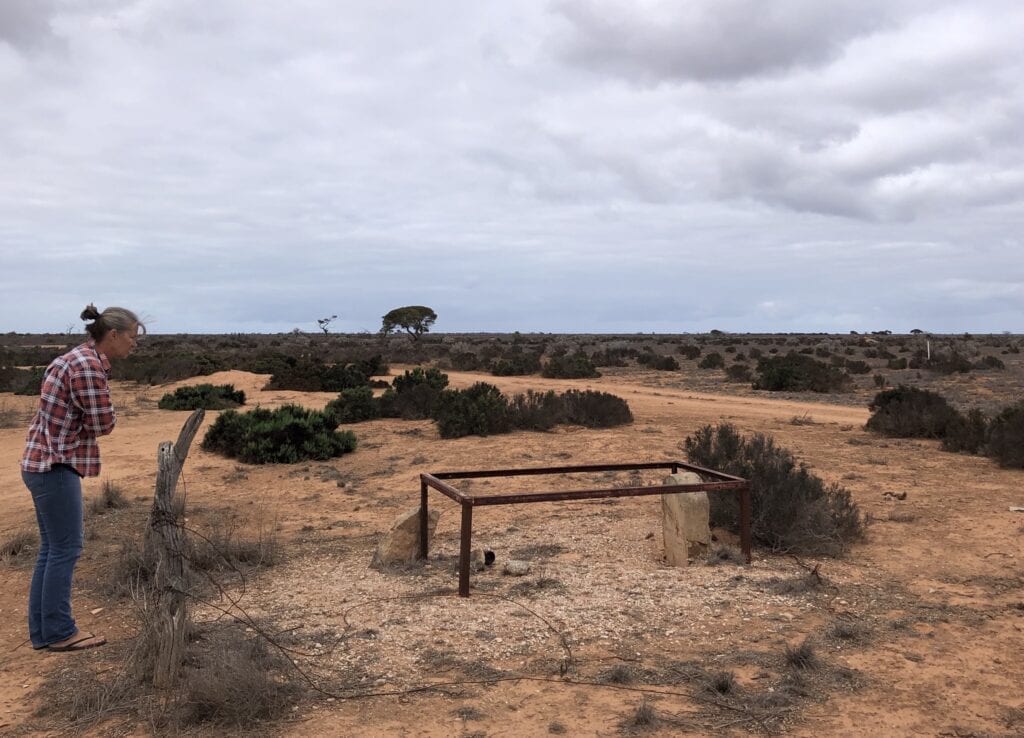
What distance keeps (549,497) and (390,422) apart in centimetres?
1077

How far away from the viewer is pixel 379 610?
511 cm

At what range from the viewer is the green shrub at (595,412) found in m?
14.7

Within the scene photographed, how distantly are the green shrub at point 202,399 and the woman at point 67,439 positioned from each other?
13.9m

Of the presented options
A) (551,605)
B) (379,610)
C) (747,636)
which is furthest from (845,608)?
(379,610)

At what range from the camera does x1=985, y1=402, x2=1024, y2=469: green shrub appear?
10078 millimetres

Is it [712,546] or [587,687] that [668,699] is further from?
[712,546]

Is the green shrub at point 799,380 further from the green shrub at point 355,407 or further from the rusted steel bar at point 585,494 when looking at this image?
the rusted steel bar at point 585,494

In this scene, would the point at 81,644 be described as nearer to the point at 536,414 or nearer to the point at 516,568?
the point at 516,568

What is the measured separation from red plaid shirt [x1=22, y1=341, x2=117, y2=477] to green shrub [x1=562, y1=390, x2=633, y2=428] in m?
11.1

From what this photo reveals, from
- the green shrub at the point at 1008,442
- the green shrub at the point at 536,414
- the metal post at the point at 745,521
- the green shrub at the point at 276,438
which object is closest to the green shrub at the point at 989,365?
the green shrub at the point at 1008,442

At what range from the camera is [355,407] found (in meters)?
16.0

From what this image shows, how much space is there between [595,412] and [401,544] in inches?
351

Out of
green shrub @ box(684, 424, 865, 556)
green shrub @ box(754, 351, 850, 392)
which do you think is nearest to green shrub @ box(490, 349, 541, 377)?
green shrub @ box(754, 351, 850, 392)

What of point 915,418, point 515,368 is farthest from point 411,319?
point 915,418
